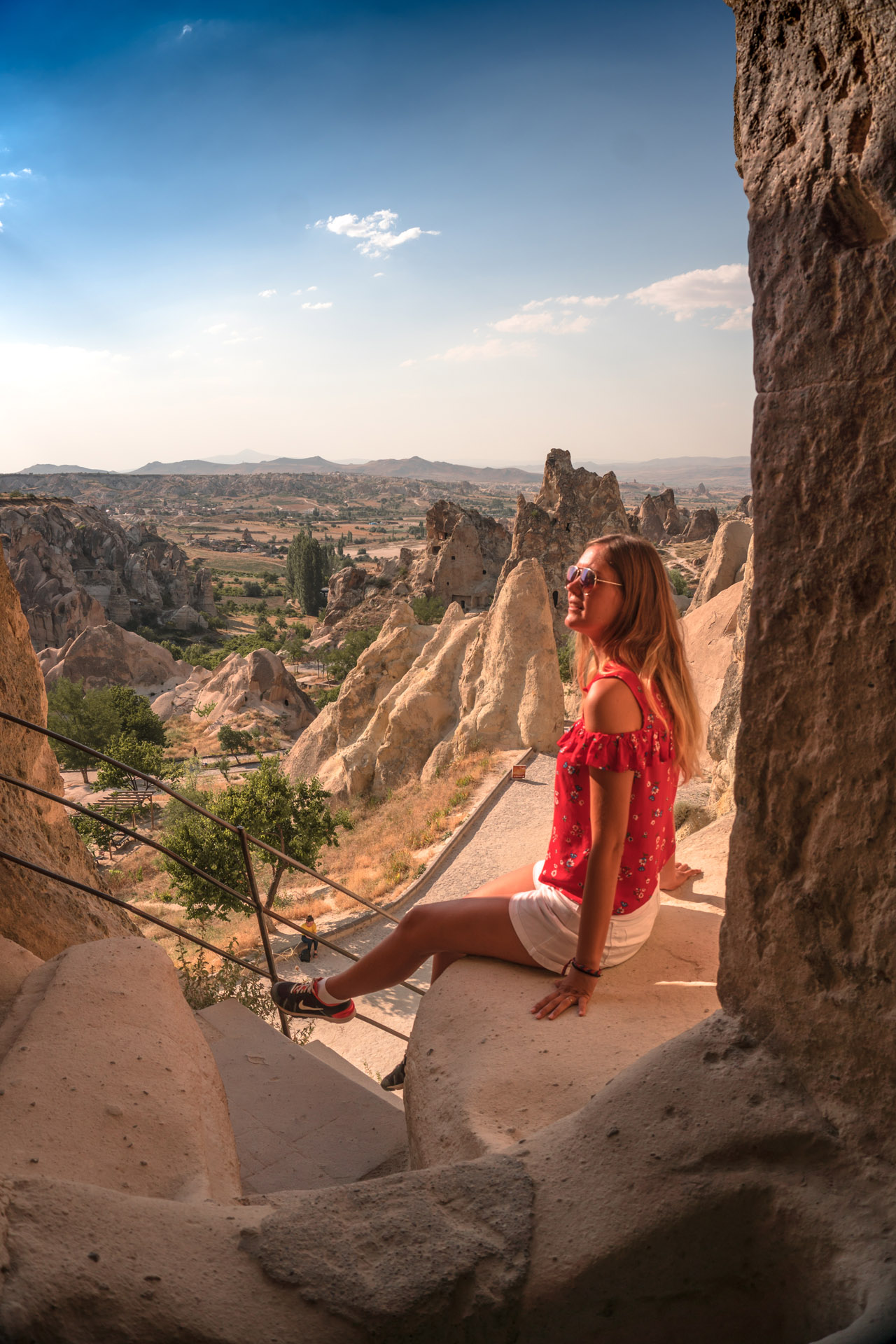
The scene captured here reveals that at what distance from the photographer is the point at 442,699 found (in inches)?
774

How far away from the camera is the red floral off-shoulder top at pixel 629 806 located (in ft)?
8.74

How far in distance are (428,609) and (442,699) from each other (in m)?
18.2

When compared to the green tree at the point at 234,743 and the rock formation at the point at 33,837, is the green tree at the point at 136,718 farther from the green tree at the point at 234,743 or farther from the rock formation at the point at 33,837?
the rock formation at the point at 33,837

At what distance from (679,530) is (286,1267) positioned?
64729 mm

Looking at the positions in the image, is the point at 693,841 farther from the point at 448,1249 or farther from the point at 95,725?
the point at 95,725

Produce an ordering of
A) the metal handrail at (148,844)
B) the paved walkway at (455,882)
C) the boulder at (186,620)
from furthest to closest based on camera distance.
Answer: the boulder at (186,620) < the paved walkway at (455,882) < the metal handrail at (148,844)

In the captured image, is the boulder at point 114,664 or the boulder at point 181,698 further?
the boulder at point 114,664

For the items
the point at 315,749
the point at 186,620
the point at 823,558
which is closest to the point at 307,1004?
the point at 823,558

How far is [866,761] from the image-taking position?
1643 millimetres

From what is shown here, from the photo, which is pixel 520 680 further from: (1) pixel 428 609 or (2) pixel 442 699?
(1) pixel 428 609

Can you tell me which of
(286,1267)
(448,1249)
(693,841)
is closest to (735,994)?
(448,1249)

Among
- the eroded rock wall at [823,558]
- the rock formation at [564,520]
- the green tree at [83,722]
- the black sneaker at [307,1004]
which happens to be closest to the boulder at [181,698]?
the green tree at [83,722]

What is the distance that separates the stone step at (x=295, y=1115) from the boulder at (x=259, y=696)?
31.1 metres

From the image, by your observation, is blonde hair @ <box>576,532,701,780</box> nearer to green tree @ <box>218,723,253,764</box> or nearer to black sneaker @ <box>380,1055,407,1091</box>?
black sneaker @ <box>380,1055,407,1091</box>
